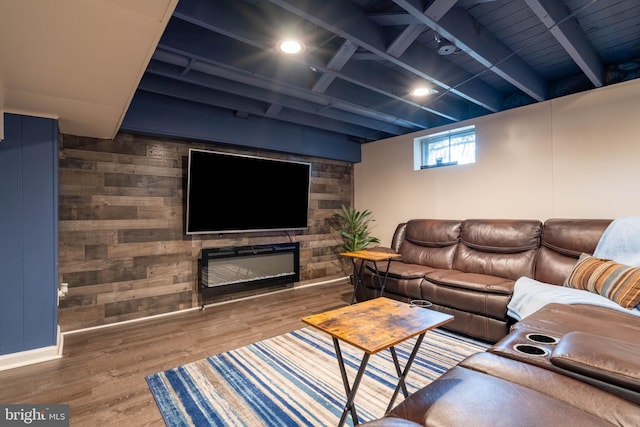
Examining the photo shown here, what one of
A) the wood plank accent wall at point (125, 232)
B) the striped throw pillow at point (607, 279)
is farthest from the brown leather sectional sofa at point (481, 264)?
the wood plank accent wall at point (125, 232)

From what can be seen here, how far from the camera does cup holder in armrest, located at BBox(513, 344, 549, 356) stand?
1.41 metres

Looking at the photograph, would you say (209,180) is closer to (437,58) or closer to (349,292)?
(349,292)

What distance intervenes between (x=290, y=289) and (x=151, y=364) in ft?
7.78

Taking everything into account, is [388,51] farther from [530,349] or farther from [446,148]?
[446,148]

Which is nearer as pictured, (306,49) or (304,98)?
(306,49)

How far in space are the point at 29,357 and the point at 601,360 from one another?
3.67 meters

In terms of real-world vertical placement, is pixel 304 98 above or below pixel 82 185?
above

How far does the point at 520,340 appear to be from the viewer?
5.26 feet

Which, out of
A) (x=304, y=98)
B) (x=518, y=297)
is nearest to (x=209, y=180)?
(x=304, y=98)

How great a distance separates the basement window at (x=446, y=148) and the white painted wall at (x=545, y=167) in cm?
10

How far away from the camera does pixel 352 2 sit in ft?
6.62

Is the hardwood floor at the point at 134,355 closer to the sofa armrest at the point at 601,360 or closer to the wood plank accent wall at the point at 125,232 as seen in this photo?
the wood plank accent wall at the point at 125,232

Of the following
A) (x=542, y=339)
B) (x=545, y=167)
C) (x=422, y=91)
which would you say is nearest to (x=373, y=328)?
(x=542, y=339)

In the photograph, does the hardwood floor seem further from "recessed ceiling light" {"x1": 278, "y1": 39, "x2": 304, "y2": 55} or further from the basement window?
"recessed ceiling light" {"x1": 278, "y1": 39, "x2": 304, "y2": 55}
